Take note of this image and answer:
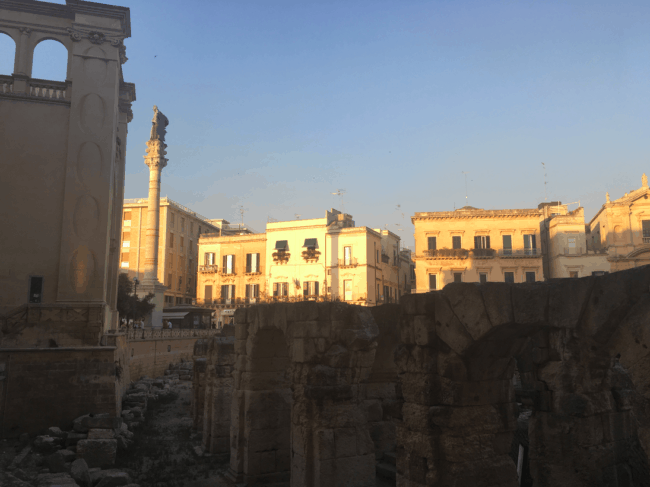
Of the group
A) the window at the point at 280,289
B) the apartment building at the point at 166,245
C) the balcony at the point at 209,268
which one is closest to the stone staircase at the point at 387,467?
the window at the point at 280,289

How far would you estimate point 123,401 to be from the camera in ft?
60.7

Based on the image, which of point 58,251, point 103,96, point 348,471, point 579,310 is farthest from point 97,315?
point 579,310

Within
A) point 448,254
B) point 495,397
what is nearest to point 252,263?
point 448,254

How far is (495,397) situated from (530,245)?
1211 inches

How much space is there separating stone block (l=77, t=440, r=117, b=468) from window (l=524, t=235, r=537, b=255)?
29.2 m

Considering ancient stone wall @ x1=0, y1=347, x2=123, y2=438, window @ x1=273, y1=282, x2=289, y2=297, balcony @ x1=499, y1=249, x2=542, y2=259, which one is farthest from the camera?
window @ x1=273, y1=282, x2=289, y2=297

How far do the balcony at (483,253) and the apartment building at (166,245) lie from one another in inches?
1119

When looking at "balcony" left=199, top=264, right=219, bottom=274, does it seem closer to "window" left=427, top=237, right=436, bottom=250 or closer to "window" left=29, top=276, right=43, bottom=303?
"window" left=427, top=237, right=436, bottom=250

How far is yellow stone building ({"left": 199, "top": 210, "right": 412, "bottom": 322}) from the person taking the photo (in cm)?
3888

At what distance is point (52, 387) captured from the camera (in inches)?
586

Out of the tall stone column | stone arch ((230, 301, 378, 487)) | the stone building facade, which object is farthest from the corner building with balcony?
stone arch ((230, 301, 378, 487))

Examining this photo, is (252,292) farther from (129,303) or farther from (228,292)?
(129,303)

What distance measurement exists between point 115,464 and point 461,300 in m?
10.3

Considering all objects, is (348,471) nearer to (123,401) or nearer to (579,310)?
(579,310)
